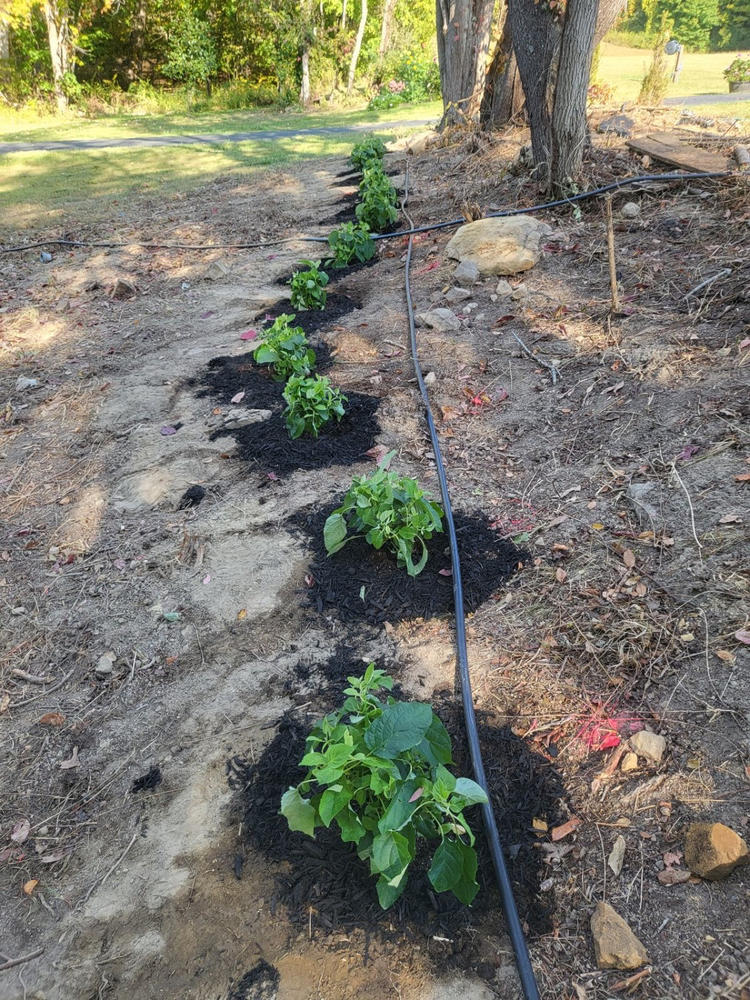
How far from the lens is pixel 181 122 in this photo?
18.9m

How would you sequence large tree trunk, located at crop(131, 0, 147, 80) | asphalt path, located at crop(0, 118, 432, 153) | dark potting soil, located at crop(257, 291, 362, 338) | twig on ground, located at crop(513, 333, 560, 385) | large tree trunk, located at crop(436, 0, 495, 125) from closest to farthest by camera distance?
twig on ground, located at crop(513, 333, 560, 385), dark potting soil, located at crop(257, 291, 362, 338), large tree trunk, located at crop(436, 0, 495, 125), asphalt path, located at crop(0, 118, 432, 153), large tree trunk, located at crop(131, 0, 147, 80)

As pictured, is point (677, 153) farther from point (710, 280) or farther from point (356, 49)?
point (356, 49)

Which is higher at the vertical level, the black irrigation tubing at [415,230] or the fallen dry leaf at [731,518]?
the black irrigation tubing at [415,230]

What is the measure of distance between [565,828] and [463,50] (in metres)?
12.8

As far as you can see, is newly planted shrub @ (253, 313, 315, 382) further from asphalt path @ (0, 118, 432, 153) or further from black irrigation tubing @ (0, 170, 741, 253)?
asphalt path @ (0, 118, 432, 153)

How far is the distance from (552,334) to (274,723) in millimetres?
3365

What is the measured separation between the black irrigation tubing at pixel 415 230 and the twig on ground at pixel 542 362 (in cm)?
219

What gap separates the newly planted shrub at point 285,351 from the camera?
4.16 m

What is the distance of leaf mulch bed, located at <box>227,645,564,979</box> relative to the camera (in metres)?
1.64

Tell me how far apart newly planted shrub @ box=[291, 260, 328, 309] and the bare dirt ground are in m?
0.60

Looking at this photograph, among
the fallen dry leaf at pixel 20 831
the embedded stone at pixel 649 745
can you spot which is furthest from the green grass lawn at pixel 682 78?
the fallen dry leaf at pixel 20 831

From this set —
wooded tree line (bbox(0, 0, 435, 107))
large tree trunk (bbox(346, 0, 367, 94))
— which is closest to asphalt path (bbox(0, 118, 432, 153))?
wooded tree line (bbox(0, 0, 435, 107))

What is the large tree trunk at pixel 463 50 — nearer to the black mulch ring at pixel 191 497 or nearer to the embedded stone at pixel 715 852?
the black mulch ring at pixel 191 497

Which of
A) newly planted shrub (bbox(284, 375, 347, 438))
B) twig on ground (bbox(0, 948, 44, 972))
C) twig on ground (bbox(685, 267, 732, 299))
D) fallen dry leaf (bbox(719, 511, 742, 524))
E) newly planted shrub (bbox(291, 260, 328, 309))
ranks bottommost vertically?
twig on ground (bbox(0, 948, 44, 972))
